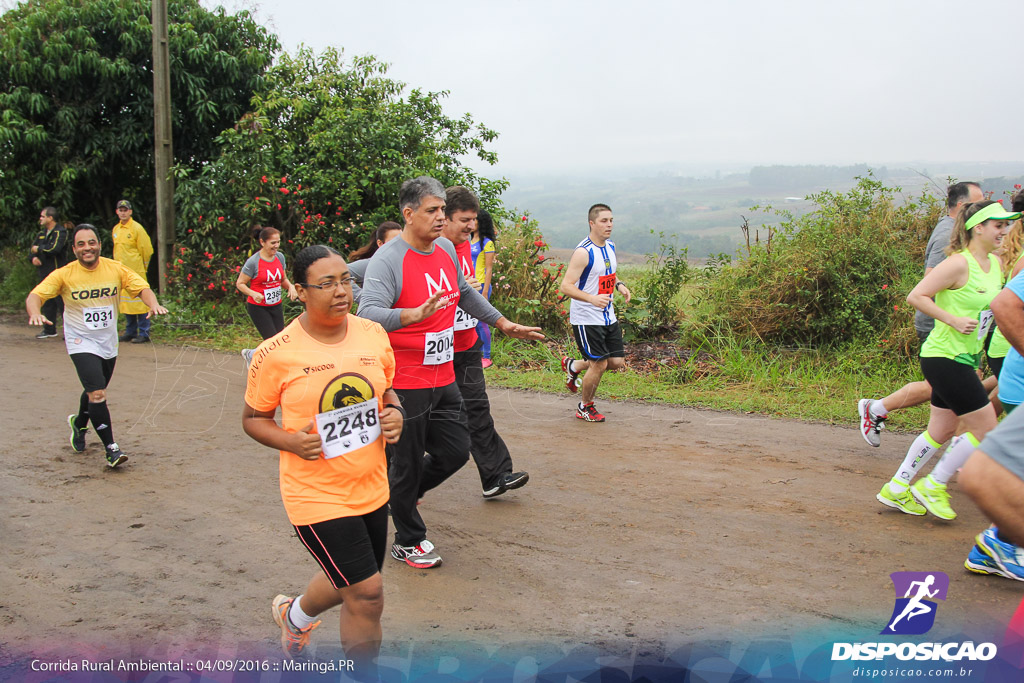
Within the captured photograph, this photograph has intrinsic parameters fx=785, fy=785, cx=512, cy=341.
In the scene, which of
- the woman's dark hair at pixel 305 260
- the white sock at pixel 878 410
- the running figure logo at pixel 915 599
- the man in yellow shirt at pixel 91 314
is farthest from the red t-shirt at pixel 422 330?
the white sock at pixel 878 410

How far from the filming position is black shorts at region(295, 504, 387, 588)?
319 cm

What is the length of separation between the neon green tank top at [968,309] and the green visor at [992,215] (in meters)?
0.20

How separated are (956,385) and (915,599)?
1450 mm

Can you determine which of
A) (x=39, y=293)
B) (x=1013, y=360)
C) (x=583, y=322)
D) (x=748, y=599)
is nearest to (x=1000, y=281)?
(x=1013, y=360)

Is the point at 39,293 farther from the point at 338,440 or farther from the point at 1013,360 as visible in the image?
the point at 1013,360

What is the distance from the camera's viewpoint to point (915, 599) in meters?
4.04

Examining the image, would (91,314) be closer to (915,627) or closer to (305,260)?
(305,260)

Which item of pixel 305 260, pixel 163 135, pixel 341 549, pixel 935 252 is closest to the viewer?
pixel 341 549

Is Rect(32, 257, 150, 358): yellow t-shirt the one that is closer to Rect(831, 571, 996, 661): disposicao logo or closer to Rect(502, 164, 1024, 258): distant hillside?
Rect(502, 164, 1024, 258): distant hillside

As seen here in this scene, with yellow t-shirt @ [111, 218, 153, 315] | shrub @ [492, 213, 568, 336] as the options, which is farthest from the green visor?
yellow t-shirt @ [111, 218, 153, 315]

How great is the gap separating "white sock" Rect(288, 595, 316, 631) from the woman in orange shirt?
0.17 ft

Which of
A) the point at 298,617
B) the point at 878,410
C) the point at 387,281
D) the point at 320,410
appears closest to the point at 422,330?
the point at 387,281

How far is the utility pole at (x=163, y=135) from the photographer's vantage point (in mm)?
12570

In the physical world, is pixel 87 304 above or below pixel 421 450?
above
